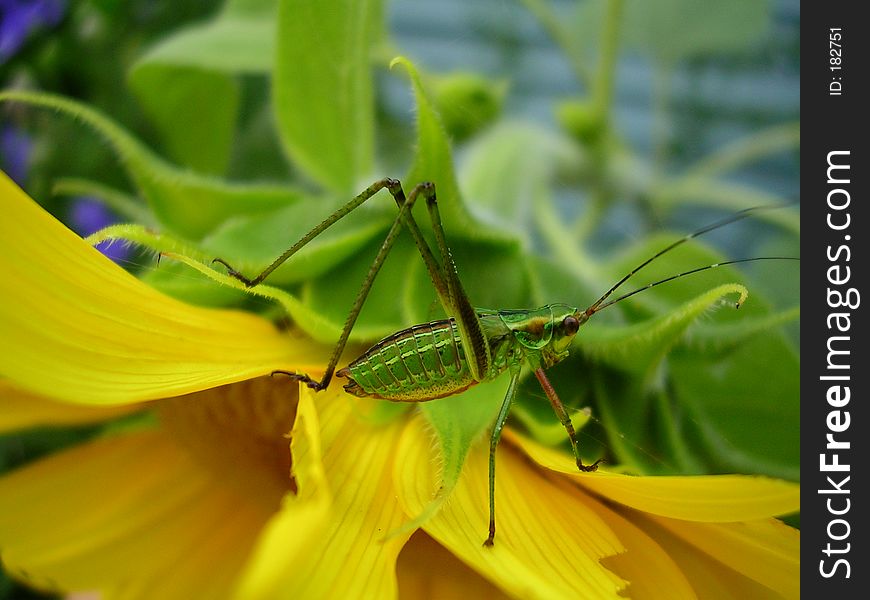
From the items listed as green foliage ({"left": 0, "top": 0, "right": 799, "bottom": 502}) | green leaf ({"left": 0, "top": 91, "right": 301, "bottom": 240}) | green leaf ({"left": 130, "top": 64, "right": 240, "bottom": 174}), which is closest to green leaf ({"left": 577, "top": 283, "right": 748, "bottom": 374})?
green foliage ({"left": 0, "top": 0, "right": 799, "bottom": 502})

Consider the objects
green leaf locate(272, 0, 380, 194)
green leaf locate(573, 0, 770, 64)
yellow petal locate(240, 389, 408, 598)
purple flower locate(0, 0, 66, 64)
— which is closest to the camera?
yellow petal locate(240, 389, 408, 598)

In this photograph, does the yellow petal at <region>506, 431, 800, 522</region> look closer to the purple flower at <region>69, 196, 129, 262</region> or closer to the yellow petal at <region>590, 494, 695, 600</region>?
the yellow petal at <region>590, 494, 695, 600</region>

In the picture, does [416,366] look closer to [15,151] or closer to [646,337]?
[646,337]

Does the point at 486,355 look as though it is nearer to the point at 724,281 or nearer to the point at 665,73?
the point at 724,281

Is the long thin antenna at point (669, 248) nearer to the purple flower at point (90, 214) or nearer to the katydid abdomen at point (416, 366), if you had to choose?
the katydid abdomen at point (416, 366)

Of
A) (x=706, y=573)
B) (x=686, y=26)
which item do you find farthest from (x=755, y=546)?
(x=686, y=26)
